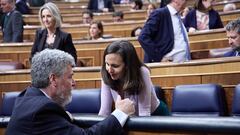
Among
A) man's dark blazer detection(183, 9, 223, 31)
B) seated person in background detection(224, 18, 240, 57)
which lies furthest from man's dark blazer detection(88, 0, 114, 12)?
seated person in background detection(224, 18, 240, 57)

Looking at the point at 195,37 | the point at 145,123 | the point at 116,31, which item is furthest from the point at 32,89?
the point at 116,31

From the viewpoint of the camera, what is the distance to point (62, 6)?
7031mm

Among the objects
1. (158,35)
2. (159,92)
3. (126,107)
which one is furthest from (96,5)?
(126,107)

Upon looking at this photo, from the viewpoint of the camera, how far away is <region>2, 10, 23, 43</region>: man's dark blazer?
3.84 m

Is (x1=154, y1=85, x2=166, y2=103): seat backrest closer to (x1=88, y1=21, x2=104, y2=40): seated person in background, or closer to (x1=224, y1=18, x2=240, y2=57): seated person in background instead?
(x1=224, y1=18, x2=240, y2=57): seated person in background

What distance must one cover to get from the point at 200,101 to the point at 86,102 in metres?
0.49

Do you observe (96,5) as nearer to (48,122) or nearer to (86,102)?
(86,102)

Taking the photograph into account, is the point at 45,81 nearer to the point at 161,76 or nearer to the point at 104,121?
the point at 104,121

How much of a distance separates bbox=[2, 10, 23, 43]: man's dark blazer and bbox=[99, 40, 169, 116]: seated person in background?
88.6 inches

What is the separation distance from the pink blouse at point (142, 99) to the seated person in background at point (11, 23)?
7.42ft

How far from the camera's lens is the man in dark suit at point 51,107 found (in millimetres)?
1260

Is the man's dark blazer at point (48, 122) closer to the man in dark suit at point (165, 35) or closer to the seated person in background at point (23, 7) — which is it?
the man in dark suit at point (165, 35)

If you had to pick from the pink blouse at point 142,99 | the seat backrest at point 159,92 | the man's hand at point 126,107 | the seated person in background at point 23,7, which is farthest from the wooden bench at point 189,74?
the seated person in background at point 23,7

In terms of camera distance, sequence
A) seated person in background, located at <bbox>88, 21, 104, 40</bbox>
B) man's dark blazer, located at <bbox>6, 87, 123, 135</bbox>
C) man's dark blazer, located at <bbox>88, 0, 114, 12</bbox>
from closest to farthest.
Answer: man's dark blazer, located at <bbox>6, 87, 123, 135</bbox> → seated person in background, located at <bbox>88, 21, 104, 40</bbox> → man's dark blazer, located at <bbox>88, 0, 114, 12</bbox>
